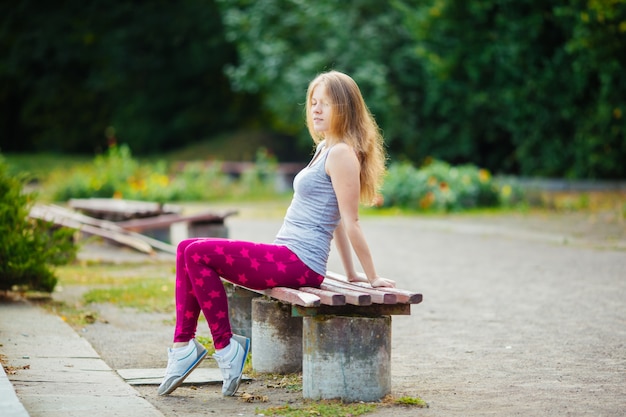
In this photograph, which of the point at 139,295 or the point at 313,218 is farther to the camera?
the point at 139,295

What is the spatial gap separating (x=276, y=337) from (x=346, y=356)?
861 millimetres

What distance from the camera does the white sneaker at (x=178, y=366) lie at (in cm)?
526

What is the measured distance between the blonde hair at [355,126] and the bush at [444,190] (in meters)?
14.2

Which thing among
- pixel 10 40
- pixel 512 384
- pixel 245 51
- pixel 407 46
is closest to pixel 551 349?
pixel 512 384

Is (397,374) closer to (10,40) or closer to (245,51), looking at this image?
(245,51)

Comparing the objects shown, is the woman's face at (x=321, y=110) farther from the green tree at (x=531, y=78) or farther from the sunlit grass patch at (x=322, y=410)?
the green tree at (x=531, y=78)

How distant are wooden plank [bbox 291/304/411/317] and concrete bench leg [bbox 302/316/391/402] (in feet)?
0.11

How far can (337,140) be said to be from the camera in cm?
542

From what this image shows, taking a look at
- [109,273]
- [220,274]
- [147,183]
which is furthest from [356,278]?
[147,183]

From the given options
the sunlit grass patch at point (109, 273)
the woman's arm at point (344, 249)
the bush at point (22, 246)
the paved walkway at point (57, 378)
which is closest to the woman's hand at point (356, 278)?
the woman's arm at point (344, 249)

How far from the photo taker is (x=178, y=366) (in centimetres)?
527

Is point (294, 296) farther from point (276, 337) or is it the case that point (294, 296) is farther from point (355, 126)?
point (355, 126)

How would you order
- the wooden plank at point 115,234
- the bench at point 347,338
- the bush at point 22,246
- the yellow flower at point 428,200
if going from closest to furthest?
the bench at point 347,338 → the bush at point 22,246 → the wooden plank at point 115,234 → the yellow flower at point 428,200

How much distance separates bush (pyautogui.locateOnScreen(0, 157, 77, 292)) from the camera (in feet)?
26.9
